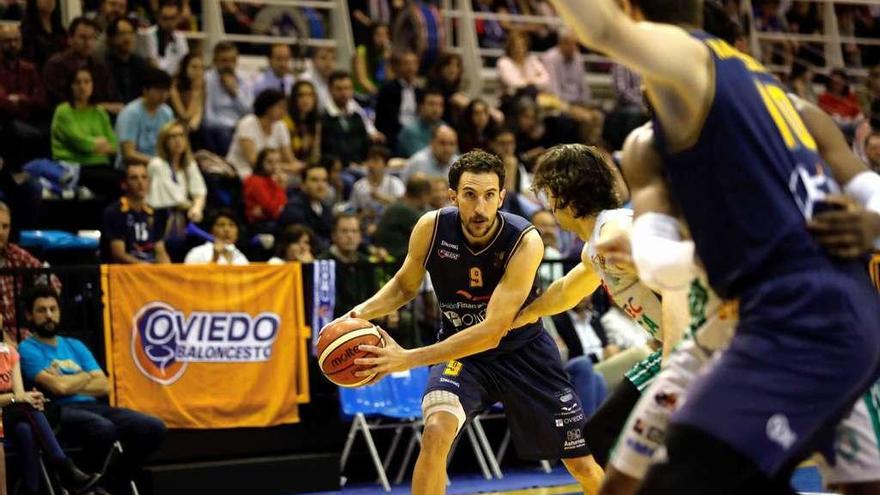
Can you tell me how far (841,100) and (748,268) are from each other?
14.8m

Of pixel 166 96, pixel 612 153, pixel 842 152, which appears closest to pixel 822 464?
pixel 842 152

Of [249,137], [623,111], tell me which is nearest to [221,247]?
[249,137]

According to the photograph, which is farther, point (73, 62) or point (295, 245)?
point (73, 62)

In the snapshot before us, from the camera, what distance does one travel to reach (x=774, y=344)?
11.0 feet

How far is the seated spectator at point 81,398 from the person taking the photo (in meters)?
8.59

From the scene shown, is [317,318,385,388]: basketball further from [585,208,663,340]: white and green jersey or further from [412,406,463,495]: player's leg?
[585,208,663,340]: white and green jersey

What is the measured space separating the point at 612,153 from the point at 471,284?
798cm

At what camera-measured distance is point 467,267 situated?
22.6 ft

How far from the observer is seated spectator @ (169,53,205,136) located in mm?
12062

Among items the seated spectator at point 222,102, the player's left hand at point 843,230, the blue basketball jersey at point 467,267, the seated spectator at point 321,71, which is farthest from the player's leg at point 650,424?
the seated spectator at point 321,71

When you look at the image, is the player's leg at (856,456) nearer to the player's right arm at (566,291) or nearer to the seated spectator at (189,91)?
the player's right arm at (566,291)

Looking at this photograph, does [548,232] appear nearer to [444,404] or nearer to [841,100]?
[444,404]

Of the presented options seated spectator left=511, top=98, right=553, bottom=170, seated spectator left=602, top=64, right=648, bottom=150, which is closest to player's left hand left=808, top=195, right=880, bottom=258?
seated spectator left=511, top=98, right=553, bottom=170

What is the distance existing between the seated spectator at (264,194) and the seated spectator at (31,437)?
3.48 m
